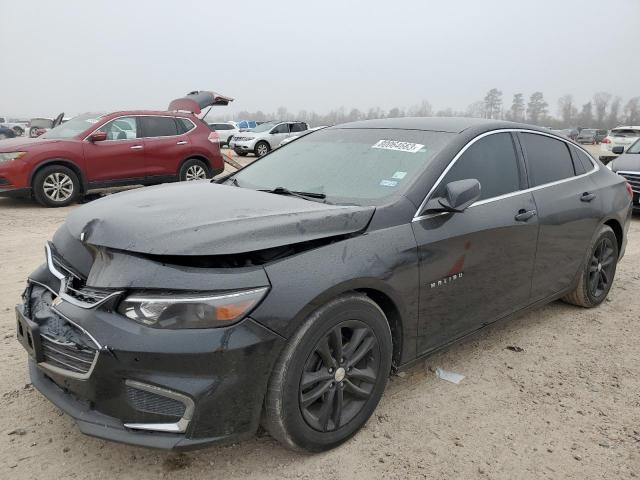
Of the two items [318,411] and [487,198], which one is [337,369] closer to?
[318,411]

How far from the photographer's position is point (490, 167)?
3.35 metres

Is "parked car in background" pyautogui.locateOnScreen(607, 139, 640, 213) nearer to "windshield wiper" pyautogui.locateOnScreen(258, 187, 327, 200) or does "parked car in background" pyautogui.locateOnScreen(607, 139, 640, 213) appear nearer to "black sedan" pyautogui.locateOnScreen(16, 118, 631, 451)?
"black sedan" pyautogui.locateOnScreen(16, 118, 631, 451)

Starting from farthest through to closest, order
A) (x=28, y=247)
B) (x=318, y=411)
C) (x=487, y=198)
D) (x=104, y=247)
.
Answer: (x=28, y=247)
(x=487, y=198)
(x=318, y=411)
(x=104, y=247)

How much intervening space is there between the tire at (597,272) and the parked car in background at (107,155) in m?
7.70

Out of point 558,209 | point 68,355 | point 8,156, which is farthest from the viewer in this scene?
point 8,156

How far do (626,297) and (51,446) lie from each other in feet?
15.7

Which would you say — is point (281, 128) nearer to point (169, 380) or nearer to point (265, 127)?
point (265, 127)

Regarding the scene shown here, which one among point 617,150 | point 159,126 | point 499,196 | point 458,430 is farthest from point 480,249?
point 617,150

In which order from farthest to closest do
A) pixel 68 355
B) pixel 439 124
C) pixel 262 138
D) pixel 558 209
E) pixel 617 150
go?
pixel 262 138 < pixel 617 150 < pixel 558 209 < pixel 439 124 < pixel 68 355

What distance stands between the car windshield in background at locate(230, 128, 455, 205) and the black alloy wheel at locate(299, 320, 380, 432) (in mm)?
753

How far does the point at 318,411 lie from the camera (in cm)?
244

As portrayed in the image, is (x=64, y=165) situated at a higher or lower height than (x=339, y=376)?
higher

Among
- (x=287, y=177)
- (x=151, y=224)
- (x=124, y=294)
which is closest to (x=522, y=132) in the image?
(x=287, y=177)

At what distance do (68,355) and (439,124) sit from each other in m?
2.56
